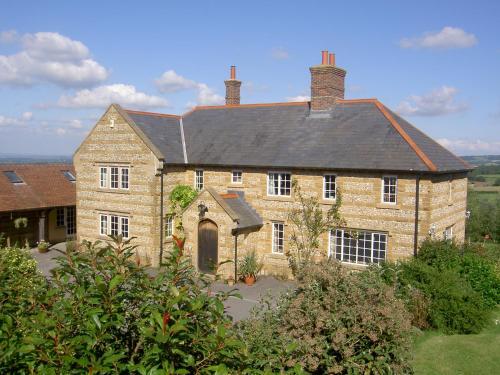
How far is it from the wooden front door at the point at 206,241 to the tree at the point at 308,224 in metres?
3.71

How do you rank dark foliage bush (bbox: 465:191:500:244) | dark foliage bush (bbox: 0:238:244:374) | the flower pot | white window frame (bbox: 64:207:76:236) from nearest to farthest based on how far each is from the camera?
dark foliage bush (bbox: 0:238:244:374) < the flower pot < white window frame (bbox: 64:207:76:236) < dark foliage bush (bbox: 465:191:500:244)

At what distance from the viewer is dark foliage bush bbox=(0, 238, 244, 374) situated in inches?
197

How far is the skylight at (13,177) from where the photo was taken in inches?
1324

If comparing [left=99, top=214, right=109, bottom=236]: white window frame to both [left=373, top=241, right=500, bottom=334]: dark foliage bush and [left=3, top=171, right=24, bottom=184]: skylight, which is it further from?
[left=373, top=241, right=500, bottom=334]: dark foliage bush

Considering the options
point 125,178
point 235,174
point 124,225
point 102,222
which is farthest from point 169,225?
point 235,174

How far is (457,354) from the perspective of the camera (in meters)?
15.0

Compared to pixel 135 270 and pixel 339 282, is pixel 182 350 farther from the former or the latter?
pixel 339 282

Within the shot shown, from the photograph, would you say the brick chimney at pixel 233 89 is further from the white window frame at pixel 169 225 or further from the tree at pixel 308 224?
the tree at pixel 308 224

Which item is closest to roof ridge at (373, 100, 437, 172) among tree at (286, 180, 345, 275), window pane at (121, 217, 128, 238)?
tree at (286, 180, 345, 275)

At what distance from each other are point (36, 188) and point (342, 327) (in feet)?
93.6

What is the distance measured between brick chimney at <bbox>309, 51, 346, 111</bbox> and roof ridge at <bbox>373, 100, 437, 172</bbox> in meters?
2.44

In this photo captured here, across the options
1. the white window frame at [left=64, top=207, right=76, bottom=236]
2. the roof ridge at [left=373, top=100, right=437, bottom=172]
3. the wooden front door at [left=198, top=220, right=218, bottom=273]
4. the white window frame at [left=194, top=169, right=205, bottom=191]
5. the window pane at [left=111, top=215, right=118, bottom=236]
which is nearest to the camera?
the roof ridge at [left=373, top=100, right=437, bottom=172]

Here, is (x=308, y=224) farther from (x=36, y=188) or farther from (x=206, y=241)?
(x=36, y=188)

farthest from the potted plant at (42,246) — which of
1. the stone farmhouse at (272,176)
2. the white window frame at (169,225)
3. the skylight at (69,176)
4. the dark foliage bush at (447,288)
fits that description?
the dark foliage bush at (447,288)
